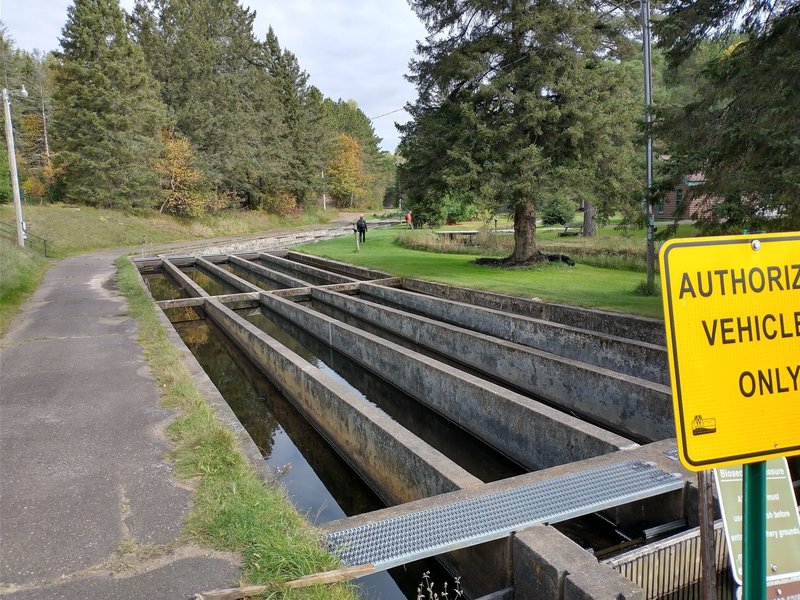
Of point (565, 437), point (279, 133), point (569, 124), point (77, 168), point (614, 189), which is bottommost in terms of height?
point (565, 437)

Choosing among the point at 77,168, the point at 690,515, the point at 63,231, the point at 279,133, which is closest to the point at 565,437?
the point at 690,515

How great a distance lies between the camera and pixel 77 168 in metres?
38.4

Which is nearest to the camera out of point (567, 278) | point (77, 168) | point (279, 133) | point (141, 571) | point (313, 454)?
point (141, 571)

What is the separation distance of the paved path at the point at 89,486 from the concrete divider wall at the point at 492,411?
409 cm

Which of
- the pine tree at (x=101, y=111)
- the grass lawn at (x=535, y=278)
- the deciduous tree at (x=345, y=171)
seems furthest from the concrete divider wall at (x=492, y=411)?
the deciduous tree at (x=345, y=171)

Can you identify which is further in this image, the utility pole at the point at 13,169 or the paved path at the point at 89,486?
the utility pole at the point at 13,169

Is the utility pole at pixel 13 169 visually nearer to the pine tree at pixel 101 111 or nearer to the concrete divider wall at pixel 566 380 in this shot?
the pine tree at pixel 101 111

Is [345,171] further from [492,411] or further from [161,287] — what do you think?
[492,411]

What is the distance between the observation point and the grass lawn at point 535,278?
42.1ft

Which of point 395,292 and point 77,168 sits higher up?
point 77,168

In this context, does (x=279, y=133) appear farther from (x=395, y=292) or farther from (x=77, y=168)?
(x=395, y=292)

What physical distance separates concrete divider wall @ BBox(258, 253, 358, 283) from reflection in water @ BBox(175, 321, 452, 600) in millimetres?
8612

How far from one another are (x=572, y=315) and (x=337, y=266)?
13831 millimetres

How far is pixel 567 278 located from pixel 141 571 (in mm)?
15147
